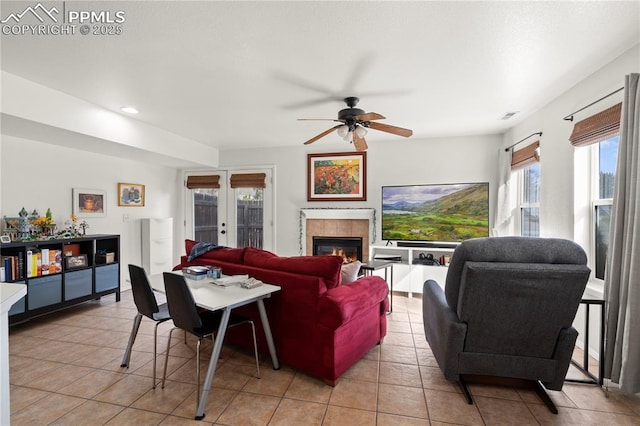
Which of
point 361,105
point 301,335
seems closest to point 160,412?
point 301,335

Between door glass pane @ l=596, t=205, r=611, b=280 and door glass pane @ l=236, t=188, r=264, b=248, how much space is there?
186 inches

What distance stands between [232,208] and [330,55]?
4.20m

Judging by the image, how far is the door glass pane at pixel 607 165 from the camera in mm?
2641

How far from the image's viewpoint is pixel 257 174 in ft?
19.2

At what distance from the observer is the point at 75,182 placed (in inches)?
168

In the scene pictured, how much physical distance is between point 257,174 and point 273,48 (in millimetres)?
3689

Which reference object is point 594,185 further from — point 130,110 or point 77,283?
point 77,283

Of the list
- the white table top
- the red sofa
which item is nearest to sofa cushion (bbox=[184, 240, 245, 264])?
the red sofa

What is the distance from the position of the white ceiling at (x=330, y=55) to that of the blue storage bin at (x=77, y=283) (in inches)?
81.7

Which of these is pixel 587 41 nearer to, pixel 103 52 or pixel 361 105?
pixel 361 105

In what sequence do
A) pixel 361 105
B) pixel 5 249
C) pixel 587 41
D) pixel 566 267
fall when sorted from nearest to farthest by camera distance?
pixel 566 267, pixel 587 41, pixel 5 249, pixel 361 105

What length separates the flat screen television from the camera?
4.77 meters

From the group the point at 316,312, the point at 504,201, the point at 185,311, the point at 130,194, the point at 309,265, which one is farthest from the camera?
the point at 130,194

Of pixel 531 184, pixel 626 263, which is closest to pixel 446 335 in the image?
pixel 626 263
